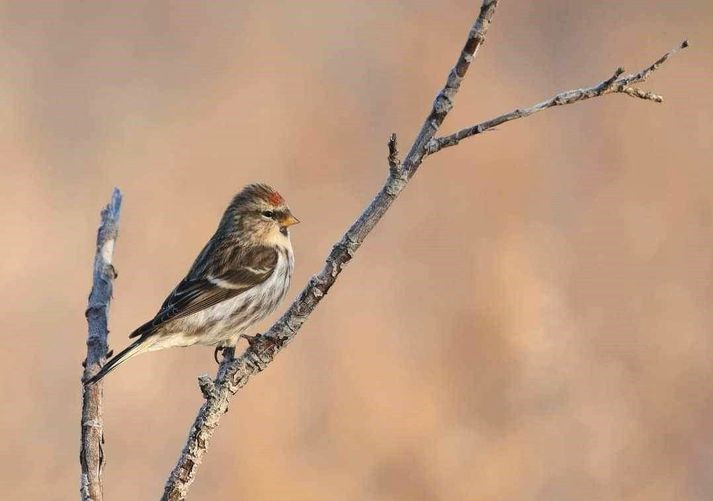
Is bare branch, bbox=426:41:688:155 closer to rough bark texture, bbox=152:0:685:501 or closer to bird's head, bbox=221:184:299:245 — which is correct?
rough bark texture, bbox=152:0:685:501

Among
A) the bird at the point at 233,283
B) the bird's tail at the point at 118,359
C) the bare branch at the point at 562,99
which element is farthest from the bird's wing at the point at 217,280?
the bare branch at the point at 562,99

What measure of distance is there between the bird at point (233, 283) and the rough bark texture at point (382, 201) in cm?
119

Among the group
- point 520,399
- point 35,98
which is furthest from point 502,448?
point 35,98

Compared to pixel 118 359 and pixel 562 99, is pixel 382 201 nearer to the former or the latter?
pixel 562 99

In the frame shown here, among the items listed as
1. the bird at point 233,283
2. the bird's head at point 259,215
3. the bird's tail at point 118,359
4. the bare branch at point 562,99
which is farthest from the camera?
the bird's head at point 259,215

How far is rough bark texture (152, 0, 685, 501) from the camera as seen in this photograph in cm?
228

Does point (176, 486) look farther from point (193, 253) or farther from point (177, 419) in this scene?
point (193, 253)

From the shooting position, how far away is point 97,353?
3020mm

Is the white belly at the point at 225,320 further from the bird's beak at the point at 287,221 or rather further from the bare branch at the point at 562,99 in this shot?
the bare branch at the point at 562,99

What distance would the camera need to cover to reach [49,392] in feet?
21.0

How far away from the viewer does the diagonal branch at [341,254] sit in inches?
91.4

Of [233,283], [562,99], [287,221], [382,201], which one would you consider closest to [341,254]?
[382,201]

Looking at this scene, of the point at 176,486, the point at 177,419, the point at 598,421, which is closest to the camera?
the point at 176,486

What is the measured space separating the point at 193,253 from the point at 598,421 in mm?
2819
